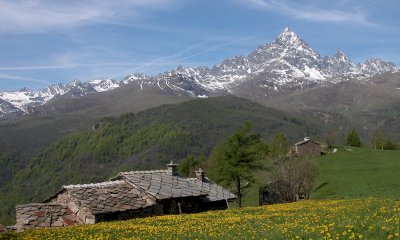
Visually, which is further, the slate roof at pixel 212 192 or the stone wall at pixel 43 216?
the slate roof at pixel 212 192

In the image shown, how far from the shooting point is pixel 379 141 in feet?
522

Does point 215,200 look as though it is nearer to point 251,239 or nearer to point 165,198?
point 165,198

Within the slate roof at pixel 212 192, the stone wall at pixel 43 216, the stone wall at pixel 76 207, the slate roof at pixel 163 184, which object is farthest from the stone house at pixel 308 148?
the stone wall at pixel 43 216

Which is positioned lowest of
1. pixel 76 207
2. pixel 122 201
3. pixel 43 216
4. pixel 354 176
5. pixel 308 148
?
pixel 43 216

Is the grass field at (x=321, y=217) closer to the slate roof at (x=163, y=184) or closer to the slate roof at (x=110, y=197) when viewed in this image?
the slate roof at (x=163, y=184)

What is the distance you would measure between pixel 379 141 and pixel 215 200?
4899 inches

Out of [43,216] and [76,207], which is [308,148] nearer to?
[76,207]

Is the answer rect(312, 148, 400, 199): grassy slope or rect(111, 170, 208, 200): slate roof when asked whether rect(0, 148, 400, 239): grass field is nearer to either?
rect(312, 148, 400, 199): grassy slope

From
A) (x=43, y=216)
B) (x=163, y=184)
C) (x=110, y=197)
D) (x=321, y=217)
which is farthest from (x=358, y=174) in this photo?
(x=321, y=217)

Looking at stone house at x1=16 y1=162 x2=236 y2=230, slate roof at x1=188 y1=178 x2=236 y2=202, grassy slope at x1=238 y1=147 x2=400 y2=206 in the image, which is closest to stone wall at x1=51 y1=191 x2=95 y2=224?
stone house at x1=16 y1=162 x2=236 y2=230

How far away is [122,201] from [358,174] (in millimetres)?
61755

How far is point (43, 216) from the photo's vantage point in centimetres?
3791

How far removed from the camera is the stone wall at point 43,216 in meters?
37.1

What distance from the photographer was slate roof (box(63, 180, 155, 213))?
38656 millimetres
